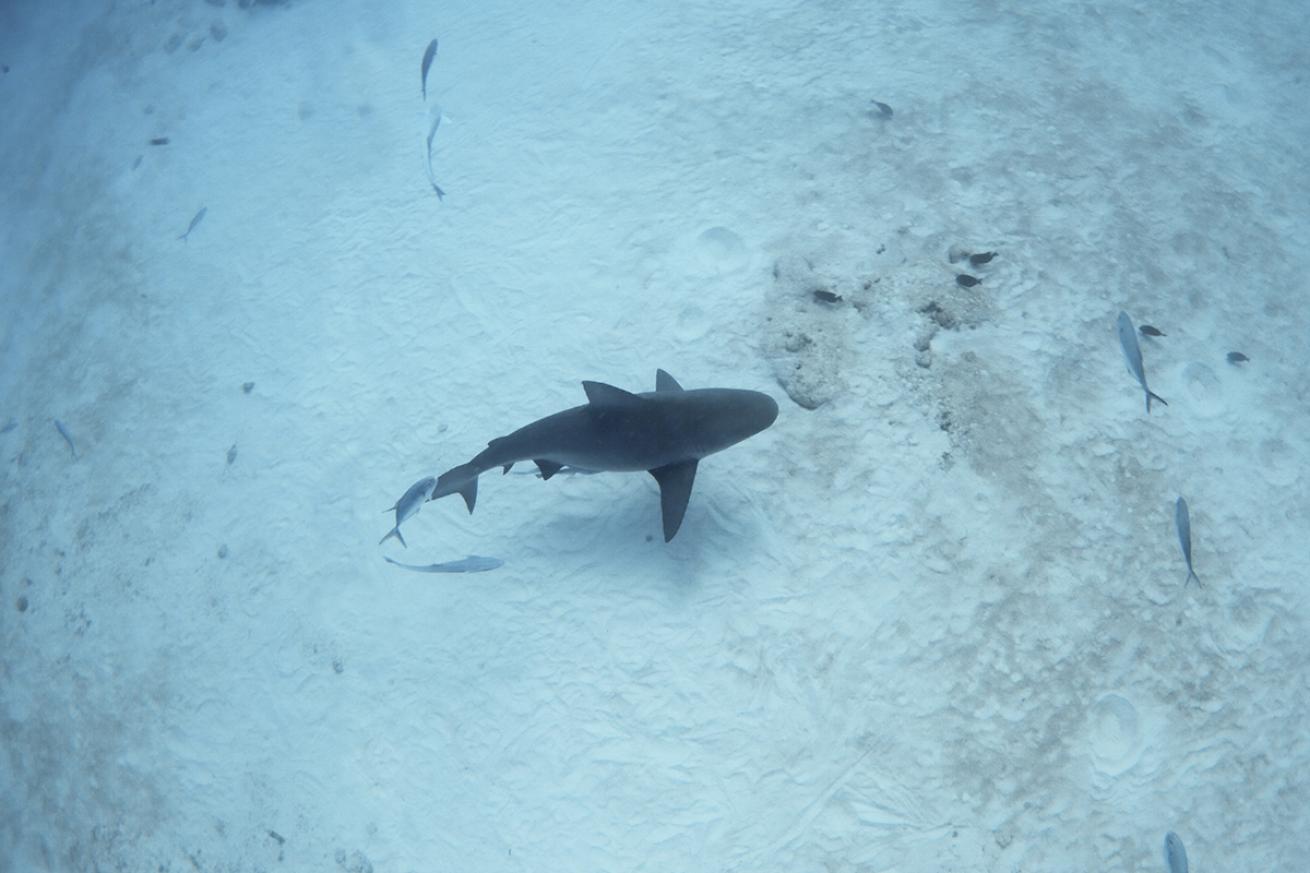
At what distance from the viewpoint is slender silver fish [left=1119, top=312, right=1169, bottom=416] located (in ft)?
13.0

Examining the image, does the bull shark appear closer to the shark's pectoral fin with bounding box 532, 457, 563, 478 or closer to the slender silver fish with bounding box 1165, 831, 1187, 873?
the shark's pectoral fin with bounding box 532, 457, 563, 478

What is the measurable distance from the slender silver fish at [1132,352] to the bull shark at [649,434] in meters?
2.34

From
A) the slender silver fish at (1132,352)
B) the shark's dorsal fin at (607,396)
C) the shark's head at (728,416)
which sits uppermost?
the shark's dorsal fin at (607,396)

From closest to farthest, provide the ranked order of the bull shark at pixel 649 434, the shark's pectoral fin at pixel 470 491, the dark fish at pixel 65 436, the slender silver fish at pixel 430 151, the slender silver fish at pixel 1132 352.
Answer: the bull shark at pixel 649 434 → the shark's pectoral fin at pixel 470 491 → the slender silver fish at pixel 1132 352 → the dark fish at pixel 65 436 → the slender silver fish at pixel 430 151

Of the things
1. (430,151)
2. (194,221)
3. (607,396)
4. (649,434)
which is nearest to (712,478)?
(649,434)

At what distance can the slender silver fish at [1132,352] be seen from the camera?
396cm

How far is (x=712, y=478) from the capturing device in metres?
3.78

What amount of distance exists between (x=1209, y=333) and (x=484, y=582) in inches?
190

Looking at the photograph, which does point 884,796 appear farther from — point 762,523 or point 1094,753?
point 762,523

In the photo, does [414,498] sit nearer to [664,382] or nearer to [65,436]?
[664,382]

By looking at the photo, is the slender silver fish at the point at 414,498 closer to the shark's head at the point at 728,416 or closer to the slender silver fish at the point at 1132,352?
the shark's head at the point at 728,416

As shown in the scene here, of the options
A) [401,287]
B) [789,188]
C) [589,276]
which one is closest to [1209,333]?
[789,188]

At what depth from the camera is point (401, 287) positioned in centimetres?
544

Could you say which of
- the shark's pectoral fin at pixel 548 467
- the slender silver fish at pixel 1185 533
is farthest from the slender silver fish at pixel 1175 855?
the shark's pectoral fin at pixel 548 467
